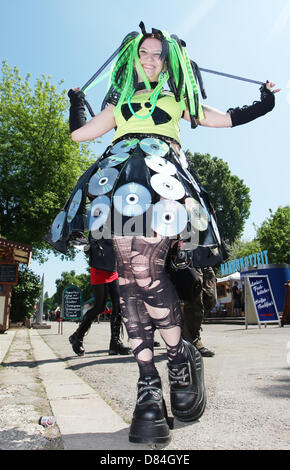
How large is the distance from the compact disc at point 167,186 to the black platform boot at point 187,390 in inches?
28.1

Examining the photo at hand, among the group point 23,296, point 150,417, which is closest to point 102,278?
point 150,417

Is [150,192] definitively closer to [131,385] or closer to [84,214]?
Answer: [84,214]

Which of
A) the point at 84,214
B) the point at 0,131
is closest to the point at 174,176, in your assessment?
the point at 84,214

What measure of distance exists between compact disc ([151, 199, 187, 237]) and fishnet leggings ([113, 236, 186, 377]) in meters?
0.11

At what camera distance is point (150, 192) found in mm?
1689

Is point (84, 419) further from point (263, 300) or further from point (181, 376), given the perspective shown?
point (263, 300)

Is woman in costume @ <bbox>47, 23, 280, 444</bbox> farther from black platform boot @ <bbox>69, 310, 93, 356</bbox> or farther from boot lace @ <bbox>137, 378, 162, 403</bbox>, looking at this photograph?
black platform boot @ <bbox>69, 310, 93, 356</bbox>

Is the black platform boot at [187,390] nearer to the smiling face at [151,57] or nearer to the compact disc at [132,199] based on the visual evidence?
the compact disc at [132,199]

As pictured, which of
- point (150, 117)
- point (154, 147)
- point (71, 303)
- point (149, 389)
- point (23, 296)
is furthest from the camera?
point (23, 296)

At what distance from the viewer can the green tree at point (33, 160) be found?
63.6 ft

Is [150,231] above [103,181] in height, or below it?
below

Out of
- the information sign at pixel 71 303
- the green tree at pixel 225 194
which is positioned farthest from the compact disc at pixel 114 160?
the green tree at pixel 225 194

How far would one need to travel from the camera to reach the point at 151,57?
85.7 inches

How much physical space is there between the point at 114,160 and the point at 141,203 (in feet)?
1.02
